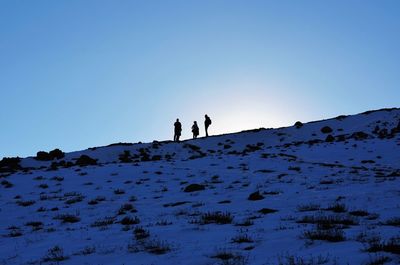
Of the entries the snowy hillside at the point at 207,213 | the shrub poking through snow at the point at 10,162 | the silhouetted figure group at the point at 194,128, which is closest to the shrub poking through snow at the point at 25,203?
the snowy hillside at the point at 207,213

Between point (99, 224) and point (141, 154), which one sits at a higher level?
point (141, 154)

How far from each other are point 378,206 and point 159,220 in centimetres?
593

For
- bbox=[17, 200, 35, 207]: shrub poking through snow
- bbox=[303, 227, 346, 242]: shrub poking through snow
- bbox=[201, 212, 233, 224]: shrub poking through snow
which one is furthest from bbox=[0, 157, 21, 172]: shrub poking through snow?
bbox=[303, 227, 346, 242]: shrub poking through snow

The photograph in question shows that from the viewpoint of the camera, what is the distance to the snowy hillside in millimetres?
8305

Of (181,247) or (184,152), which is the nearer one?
(181,247)

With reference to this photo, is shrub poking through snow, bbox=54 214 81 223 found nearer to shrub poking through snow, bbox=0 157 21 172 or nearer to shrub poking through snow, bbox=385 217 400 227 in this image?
shrub poking through snow, bbox=385 217 400 227

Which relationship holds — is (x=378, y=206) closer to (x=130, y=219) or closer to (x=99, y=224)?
(x=130, y=219)

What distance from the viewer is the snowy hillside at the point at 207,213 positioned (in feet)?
27.2

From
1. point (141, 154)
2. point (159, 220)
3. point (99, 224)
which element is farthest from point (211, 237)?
point (141, 154)

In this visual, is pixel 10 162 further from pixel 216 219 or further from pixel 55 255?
pixel 55 255

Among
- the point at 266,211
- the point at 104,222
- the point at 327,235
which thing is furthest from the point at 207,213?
the point at 327,235

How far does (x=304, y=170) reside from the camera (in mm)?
23797

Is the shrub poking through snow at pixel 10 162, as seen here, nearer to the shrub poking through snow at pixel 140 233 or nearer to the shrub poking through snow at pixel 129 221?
the shrub poking through snow at pixel 129 221

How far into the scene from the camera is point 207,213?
13.0m
